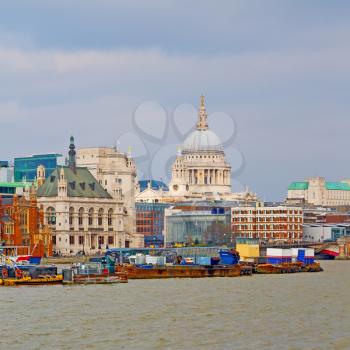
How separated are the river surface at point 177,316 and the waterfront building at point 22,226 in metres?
68.5

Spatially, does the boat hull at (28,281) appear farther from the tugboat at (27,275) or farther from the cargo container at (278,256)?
the cargo container at (278,256)

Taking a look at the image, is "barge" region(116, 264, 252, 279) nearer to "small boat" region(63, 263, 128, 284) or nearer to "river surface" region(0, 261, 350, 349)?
"small boat" region(63, 263, 128, 284)

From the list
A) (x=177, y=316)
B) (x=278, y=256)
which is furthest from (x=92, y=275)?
(x=278, y=256)

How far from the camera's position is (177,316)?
297ft

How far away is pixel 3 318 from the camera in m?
89.3

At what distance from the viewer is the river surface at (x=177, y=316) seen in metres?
76.7

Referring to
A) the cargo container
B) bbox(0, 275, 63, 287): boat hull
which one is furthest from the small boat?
the cargo container

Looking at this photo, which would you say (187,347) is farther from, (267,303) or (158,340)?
(267,303)

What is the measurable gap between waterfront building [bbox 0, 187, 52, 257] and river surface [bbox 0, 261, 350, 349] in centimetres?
6845

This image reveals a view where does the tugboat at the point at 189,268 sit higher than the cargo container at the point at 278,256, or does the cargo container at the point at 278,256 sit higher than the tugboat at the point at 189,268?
the cargo container at the point at 278,256

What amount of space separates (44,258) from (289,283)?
6384 cm

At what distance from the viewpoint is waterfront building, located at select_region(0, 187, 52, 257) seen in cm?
19250

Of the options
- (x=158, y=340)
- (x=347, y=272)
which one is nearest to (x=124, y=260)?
(x=347, y=272)

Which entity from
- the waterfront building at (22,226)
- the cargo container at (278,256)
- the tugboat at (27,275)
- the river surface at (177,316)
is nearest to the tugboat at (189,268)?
the tugboat at (27,275)
